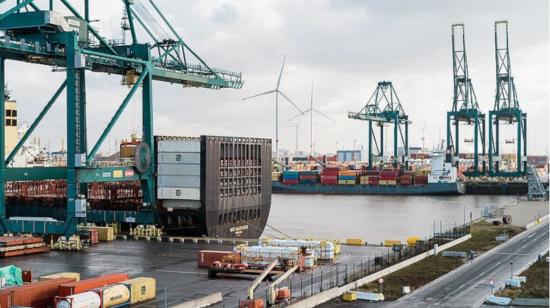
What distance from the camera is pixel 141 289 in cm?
2883

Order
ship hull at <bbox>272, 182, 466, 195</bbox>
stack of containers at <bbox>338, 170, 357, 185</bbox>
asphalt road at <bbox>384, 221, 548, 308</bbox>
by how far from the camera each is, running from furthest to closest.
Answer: stack of containers at <bbox>338, 170, 357, 185</bbox> → ship hull at <bbox>272, 182, 466, 195</bbox> → asphalt road at <bbox>384, 221, 548, 308</bbox>

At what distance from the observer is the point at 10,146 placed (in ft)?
253

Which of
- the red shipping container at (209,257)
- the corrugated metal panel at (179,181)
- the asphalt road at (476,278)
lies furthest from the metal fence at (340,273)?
the corrugated metal panel at (179,181)

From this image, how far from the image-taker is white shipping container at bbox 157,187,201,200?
52.7 meters

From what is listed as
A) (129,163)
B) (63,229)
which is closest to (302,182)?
(129,163)

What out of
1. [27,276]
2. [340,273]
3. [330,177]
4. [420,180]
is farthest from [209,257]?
[330,177]

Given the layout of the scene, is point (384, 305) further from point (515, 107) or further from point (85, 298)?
point (515, 107)

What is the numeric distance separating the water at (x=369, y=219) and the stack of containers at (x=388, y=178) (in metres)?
27.0

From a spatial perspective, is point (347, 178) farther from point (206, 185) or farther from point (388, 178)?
point (206, 185)

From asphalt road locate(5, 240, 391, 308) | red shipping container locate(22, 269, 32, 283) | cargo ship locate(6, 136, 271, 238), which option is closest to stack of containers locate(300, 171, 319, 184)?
cargo ship locate(6, 136, 271, 238)

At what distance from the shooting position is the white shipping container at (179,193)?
52.7m

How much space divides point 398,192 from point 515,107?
31.3 m

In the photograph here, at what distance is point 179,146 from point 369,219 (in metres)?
34.7

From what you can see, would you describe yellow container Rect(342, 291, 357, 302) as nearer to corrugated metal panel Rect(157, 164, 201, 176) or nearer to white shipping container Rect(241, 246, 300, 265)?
white shipping container Rect(241, 246, 300, 265)
